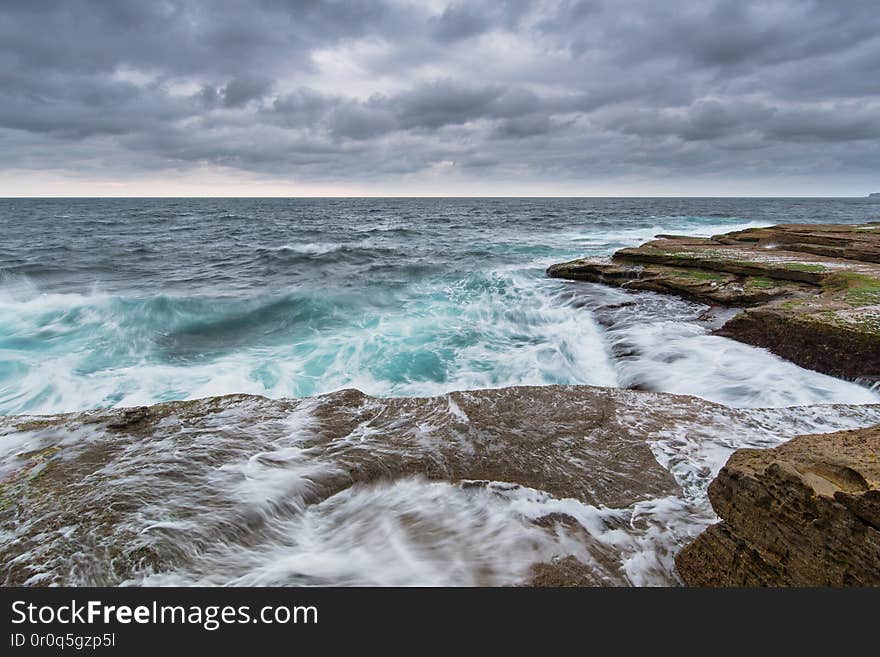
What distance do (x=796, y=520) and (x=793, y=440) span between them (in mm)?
767

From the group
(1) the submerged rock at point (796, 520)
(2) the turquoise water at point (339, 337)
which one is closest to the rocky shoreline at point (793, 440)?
(1) the submerged rock at point (796, 520)

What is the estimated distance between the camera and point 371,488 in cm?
369

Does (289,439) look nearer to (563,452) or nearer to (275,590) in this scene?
(275,590)

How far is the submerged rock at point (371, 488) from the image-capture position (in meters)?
2.90

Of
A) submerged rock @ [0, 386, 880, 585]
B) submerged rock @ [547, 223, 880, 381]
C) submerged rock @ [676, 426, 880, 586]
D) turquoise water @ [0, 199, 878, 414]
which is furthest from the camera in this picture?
turquoise water @ [0, 199, 878, 414]

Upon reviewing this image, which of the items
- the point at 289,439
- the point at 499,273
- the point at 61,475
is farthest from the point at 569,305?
the point at 61,475

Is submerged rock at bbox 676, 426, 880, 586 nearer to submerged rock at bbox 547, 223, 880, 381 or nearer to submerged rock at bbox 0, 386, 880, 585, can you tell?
submerged rock at bbox 0, 386, 880, 585

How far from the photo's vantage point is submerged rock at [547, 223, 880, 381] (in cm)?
623

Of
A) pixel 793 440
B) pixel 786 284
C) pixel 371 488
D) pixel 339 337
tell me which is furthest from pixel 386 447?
pixel 786 284

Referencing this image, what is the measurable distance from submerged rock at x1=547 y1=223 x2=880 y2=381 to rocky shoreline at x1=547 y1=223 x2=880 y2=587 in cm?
2

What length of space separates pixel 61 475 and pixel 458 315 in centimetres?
891

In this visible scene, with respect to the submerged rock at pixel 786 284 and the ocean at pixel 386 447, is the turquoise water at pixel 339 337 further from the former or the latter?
the submerged rock at pixel 786 284

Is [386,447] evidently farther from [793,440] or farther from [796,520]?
[793,440]

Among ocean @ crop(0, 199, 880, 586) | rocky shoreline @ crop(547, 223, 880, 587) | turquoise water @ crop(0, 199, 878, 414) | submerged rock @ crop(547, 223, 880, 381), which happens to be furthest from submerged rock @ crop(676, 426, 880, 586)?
submerged rock @ crop(547, 223, 880, 381)
